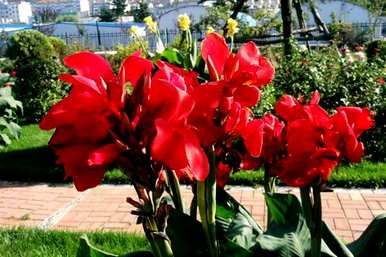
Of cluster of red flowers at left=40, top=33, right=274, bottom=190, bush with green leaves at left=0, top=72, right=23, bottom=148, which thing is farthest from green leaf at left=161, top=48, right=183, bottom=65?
bush with green leaves at left=0, top=72, right=23, bottom=148

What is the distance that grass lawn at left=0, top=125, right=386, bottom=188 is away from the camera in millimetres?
4977

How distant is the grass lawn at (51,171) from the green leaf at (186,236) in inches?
106

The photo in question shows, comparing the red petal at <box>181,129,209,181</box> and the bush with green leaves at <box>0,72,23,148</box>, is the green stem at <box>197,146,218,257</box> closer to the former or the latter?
the red petal at <box>181,129,209,181</box>

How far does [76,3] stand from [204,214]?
604 ft

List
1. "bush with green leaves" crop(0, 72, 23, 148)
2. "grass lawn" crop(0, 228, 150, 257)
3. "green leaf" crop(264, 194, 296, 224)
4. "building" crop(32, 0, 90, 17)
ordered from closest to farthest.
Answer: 1. "green leaf" crop(264, 194, 296, 224)
2. "grass lawn" crop(0, 228, 150, 257)
3. "bush with green leaves" crop(0, 72, 23, 148)
4. "building" crop(32, 0, 90, 17)

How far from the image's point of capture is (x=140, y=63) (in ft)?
2.97

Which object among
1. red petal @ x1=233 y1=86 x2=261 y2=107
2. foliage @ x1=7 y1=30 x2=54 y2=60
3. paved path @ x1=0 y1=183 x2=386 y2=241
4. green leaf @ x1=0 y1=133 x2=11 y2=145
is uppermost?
red petal @ x1=233 y1=86 x2=261 y2=107

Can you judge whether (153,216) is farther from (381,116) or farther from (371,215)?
(381,116)

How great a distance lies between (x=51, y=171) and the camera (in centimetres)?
569

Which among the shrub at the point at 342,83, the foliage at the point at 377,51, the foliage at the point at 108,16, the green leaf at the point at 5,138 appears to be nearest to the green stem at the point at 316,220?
the shrub at the point at 342,83

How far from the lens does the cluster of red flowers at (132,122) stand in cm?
80

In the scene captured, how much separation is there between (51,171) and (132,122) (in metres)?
5.09

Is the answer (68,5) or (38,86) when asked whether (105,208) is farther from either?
(68,5)

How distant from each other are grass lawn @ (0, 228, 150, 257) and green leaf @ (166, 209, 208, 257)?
2253mm
